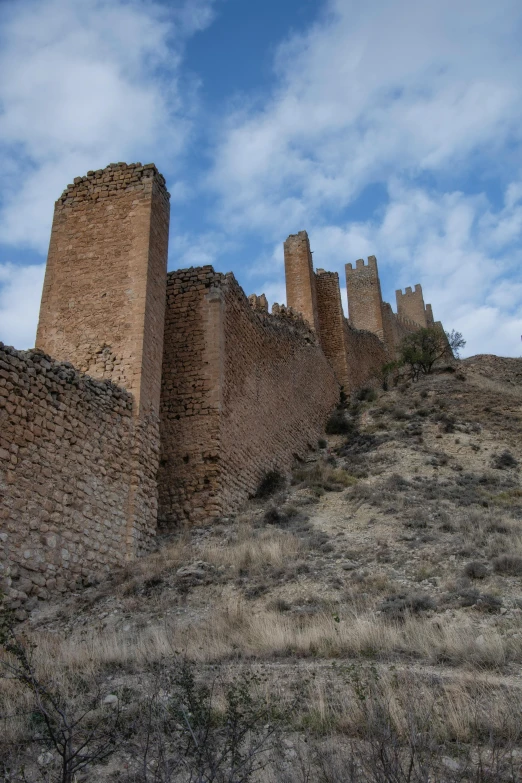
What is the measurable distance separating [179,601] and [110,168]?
30.6 feet

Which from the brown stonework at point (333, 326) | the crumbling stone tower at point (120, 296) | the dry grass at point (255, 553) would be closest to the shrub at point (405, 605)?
the dry grass at point (255, 553)

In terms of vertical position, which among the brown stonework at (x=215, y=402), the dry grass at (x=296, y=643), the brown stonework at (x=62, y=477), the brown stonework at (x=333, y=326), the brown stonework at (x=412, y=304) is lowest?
the dry grass at (x=296, y=643)

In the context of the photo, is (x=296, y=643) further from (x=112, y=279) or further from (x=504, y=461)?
(x=504, y=461)

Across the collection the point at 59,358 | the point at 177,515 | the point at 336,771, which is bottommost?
the point at 336,771

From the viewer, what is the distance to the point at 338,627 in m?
6.45

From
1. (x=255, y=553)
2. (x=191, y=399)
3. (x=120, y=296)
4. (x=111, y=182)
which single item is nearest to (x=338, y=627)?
(x=255, y=553)

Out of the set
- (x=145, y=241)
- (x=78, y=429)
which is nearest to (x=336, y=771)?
(x=78, y=429)

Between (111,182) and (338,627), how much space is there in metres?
10.4

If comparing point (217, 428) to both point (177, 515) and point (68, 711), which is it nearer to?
point (177, 515)

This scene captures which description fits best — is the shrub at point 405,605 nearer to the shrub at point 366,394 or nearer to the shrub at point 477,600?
the shrub at point 477,600

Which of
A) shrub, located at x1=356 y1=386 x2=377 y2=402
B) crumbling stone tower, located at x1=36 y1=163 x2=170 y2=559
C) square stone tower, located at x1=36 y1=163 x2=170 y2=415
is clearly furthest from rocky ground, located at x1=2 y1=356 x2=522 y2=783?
shrub, located at x1=356 y1=386 x2=377 y2=402

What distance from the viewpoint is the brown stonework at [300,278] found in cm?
2312

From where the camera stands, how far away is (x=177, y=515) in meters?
12.6

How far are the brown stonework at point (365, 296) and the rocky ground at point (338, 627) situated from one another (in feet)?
60.3
